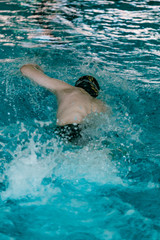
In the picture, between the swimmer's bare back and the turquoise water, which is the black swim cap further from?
the turquoise water

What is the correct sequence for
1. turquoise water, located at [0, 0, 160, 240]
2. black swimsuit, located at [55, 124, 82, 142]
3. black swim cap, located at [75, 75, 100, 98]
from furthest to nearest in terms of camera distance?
black swim cap, located at [75, 75, 100, 98], black swimsuit, located at [55, 124, 82, 142], turquoise water, located at [0, 0, 160, 240]

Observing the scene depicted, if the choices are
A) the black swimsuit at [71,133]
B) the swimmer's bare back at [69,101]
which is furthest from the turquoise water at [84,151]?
the swimmer's bare back at [69,101]

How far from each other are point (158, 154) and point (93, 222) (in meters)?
1.42

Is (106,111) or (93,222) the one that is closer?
(93,222)

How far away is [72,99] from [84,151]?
0.75 meters

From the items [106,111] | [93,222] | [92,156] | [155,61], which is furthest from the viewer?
[155,61]

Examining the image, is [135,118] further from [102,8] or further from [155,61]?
[102,8]

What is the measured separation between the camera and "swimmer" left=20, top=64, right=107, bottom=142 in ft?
10.5

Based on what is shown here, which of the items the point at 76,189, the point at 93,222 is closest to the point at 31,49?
the point at 76,189

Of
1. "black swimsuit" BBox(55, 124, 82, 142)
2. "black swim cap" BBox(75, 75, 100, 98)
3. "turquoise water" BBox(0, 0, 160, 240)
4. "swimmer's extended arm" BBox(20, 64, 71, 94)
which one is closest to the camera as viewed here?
"turquoise water" BBox(0, 0, 160, 240)

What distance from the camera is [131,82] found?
5.34 meters

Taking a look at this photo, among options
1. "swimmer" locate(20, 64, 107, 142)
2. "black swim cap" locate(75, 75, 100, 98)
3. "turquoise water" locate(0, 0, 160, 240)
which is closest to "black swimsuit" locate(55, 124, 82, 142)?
"swimmer" locate(20, 64, 107, 142)

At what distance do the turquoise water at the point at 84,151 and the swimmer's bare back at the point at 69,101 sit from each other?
0.22 meters

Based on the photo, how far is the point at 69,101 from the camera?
11.2 feet
